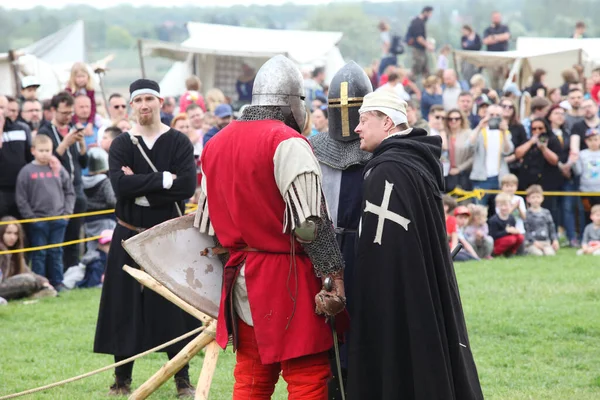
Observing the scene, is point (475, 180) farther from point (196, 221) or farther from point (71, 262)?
point (196, 221)

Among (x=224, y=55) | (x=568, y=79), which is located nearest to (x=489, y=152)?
(x=568, y=79)

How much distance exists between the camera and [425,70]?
76.3 ft

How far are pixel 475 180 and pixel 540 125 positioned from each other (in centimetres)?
115

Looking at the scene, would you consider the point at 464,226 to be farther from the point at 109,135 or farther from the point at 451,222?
the point at 109,135

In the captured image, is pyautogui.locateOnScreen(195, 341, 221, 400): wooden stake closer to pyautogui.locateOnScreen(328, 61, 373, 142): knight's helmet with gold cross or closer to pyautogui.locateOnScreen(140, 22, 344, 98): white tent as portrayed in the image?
pyautogui.locateOnScreen(328, 61, 373, 142): knight's helmet with gold cross

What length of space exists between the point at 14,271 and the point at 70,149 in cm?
147

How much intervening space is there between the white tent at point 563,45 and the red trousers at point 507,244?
9.04m

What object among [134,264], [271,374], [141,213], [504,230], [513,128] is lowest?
[504,230]

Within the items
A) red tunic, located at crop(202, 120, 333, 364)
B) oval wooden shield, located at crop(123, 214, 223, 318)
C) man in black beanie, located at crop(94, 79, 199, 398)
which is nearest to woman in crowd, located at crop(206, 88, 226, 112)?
man in black beanie, located at crop(94, 79, 199, 398)

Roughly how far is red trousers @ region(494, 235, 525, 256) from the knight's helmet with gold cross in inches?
310

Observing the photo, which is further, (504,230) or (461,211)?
(504,230)

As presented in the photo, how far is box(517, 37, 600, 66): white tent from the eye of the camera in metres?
22.1

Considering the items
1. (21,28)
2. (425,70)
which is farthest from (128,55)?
(425,70)

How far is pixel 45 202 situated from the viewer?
447 inches
